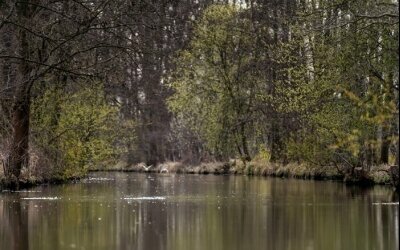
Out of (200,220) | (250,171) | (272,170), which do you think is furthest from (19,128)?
(250,171)

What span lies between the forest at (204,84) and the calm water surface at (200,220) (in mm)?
2108

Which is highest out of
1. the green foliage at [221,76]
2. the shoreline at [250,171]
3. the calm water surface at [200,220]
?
the green foliage at [221,76]

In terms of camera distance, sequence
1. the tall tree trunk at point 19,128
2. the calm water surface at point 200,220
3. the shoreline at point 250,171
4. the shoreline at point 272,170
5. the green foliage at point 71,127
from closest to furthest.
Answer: the calm water surface at point 200,220 → the tall tree trunk at point 19,128 → the shoreline at point 250,171 → the shoreline at point 272,170 → the green foliage at point 71,127

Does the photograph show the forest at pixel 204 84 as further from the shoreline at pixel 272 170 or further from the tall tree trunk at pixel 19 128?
the shoreline at pixel 272 170

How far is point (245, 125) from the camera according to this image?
151ft

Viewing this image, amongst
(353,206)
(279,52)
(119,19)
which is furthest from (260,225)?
(279,52)

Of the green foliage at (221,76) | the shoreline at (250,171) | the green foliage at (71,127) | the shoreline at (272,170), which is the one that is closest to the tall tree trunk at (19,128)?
the shoreline at (250,171)

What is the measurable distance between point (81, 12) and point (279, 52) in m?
21.1

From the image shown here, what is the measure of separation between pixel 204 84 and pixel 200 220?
31132 mm

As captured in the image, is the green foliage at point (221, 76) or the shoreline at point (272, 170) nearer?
the shoreline at point (272, 170)

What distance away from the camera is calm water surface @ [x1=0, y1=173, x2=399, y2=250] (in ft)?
43.6

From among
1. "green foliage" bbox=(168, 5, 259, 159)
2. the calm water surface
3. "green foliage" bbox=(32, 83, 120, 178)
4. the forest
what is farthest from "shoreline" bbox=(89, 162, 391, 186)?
"green foliage" bbox=(32, 83, 120, 178)

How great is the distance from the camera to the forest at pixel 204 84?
18359 mm

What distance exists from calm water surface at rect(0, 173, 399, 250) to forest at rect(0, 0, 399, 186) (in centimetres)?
211
